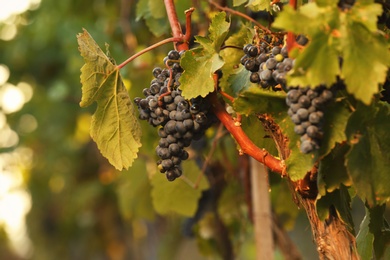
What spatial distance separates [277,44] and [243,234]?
152 centimetres

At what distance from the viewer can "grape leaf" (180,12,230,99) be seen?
44.9 inches

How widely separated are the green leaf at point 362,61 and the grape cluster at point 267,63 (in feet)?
0.40

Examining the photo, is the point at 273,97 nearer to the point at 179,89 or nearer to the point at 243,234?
the point at 179,89

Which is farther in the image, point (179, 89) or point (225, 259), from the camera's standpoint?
point (225, 259)

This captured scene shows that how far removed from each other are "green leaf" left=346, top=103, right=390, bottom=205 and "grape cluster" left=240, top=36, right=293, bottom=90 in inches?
4.8

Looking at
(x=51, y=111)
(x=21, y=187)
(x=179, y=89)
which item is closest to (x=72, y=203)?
(x=51, y=111)

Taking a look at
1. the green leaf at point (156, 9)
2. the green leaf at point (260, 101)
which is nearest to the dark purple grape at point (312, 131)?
the green leaf at point (260, 101)

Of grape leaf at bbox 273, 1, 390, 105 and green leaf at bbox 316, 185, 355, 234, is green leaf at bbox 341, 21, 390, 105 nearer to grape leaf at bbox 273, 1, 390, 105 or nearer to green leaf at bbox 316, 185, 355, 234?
grape leaf at bbox 273, 1, 390, 105

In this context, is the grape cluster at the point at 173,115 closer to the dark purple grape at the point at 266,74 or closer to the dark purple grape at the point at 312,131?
the dark purple grape at the point at 266,74

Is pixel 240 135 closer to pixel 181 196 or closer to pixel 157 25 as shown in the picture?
pixel 157 25

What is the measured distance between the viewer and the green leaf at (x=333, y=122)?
3.33 ft

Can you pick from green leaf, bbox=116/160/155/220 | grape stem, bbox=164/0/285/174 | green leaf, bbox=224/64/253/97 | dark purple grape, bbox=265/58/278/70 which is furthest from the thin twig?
green leaf, bbox=116/160/155/220

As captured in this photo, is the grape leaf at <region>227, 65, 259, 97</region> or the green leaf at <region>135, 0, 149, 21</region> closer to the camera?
the grape leaf at <region>227, 65, 259, 97</region>

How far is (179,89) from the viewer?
3.90ft
